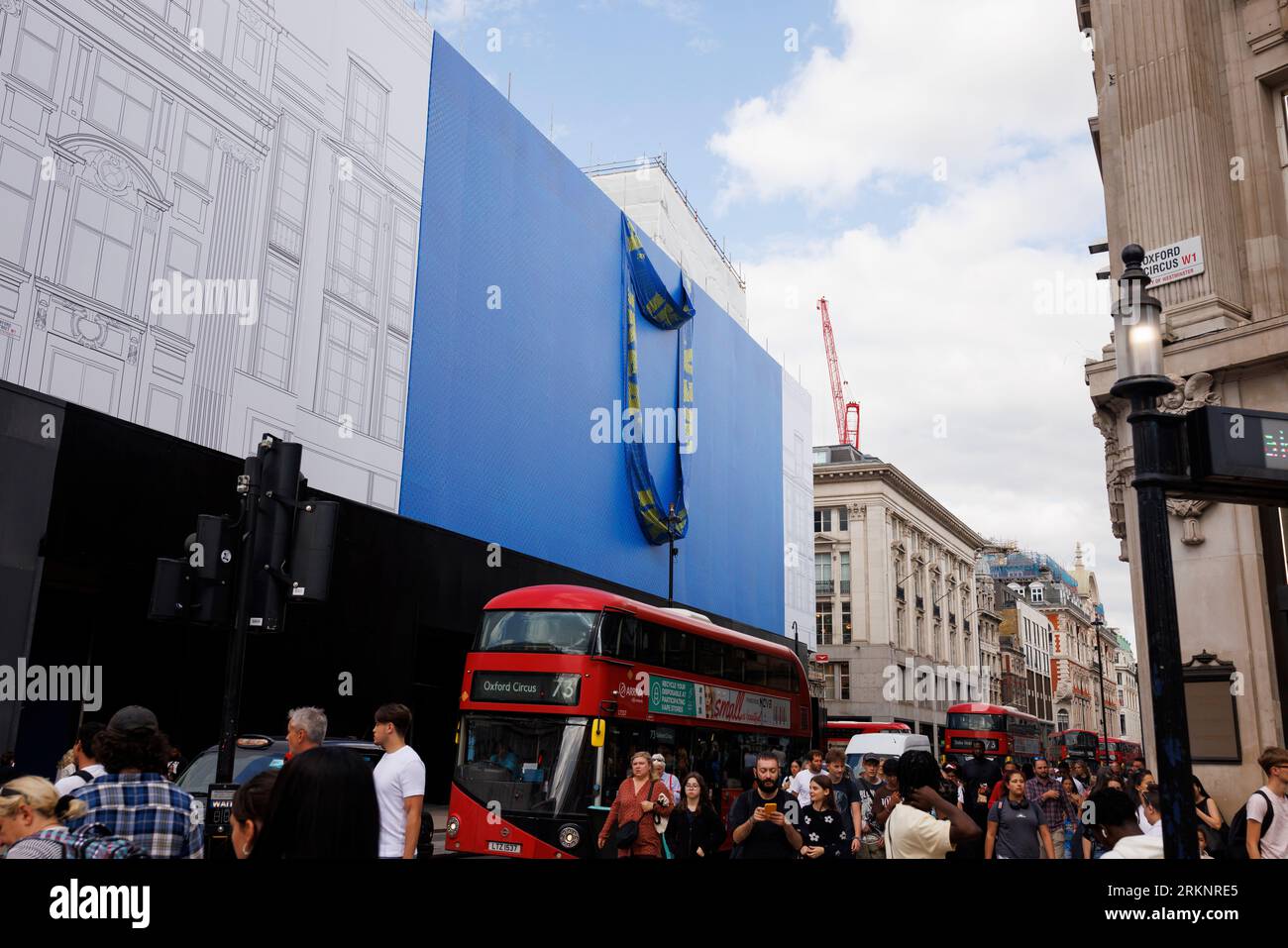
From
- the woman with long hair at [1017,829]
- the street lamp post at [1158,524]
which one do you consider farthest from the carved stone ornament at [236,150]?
the woman with long hair at [1017,829]

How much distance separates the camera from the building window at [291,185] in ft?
72.3

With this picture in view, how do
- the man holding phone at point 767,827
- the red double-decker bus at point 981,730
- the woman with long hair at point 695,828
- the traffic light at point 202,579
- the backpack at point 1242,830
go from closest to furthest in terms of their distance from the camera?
1. the man holding phone at point 767,827
2. the backpack at point 1242,830
3. the traffic light at point 202,579
4. the woman with long hair at point 695,828
5. the red double-decker bus at point 981,730

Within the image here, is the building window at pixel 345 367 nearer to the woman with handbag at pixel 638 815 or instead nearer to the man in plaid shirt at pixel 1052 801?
the woman with handbag at pixel 638 815

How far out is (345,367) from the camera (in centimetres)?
2370

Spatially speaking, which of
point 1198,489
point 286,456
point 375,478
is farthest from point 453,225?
point 1198,489

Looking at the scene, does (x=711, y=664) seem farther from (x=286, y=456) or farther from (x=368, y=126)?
(x=368, y=126)

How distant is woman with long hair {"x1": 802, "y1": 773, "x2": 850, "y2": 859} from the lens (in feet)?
26.8

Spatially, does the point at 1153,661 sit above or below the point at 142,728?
above

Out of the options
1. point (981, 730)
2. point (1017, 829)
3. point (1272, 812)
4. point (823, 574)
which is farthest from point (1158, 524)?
point (823, 574)

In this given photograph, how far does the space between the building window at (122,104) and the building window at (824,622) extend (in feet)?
209

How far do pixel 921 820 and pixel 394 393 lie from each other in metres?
20.4

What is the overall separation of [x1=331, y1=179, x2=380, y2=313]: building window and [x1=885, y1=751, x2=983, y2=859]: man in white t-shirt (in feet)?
64.1
